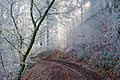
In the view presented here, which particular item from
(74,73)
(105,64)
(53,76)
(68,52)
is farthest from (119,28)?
(68,52)

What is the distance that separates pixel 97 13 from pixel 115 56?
29.6 ft

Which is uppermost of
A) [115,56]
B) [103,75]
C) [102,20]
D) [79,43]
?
[102,20]

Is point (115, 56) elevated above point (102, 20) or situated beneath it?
situated beneath

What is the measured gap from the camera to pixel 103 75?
33.5ft

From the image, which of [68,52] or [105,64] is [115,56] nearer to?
[105,64]

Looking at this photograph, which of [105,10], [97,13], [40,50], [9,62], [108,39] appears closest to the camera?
[9,62]

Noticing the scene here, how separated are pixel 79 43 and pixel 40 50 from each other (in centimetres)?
821

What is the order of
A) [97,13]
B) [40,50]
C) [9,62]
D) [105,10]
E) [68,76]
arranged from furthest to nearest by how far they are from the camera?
[40,50]
[97,13]
[105,10]
[9,62]
[68,76]

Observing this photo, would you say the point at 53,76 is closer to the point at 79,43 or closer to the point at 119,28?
the point at 119,28

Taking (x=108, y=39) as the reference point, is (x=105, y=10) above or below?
above

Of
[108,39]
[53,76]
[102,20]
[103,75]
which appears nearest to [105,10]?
[102,20]

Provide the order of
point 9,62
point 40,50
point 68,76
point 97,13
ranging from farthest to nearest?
point 40,50 < point 97,13 < point 9,62 < point 68,76

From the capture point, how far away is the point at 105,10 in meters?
16.9

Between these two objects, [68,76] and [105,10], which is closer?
[68,76]
